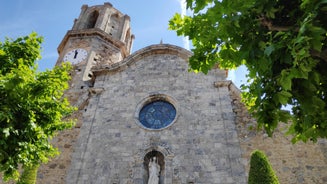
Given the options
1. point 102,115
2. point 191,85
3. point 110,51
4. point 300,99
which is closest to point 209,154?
point 191,85

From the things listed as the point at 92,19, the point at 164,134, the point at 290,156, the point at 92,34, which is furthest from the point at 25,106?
the point at 92,19

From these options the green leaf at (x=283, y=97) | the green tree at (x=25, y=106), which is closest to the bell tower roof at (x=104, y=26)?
the green tree at (x=25, y=106)

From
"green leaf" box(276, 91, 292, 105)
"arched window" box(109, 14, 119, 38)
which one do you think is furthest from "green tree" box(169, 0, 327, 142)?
"arched window" box(109, 14, 119, 38)

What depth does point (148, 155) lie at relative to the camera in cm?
1066

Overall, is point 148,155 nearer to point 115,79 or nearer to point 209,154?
point 209,154

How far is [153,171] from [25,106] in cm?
516

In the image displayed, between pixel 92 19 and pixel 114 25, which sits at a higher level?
pixel 92 19

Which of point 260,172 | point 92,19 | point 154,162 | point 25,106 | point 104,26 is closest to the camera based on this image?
point 25,106

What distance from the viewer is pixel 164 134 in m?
11.0

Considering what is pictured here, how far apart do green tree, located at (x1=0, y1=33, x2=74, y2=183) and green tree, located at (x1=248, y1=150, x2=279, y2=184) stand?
5.51 m

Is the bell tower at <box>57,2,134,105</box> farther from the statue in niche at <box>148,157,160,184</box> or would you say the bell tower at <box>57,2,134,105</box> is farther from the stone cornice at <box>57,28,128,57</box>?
the statue in niche at <box>148,157,160,184</box>

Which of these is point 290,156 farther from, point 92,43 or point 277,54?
point 92,43

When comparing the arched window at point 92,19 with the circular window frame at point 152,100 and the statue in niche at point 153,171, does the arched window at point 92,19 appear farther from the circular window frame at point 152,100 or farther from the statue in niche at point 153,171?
the statue in niche at point 153,171

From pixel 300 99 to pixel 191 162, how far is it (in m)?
6.82
